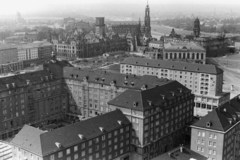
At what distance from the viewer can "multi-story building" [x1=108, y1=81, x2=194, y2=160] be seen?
80938 mm

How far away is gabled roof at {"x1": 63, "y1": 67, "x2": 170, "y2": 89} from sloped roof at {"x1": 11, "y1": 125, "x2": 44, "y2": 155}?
40.4 meters

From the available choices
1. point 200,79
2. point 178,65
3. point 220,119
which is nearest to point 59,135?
point 220,119

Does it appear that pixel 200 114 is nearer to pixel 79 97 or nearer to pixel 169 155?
pixel 79 97

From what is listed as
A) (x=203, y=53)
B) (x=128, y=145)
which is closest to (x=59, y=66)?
(x=128, y=145)

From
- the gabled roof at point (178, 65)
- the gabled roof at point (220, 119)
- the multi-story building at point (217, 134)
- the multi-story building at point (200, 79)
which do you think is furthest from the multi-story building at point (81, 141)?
the gabled roof at point (178, 65)

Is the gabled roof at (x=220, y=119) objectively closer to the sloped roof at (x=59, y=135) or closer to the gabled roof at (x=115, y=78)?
the sloped roof at (x=59, y=135)

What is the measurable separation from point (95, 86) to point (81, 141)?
132ft

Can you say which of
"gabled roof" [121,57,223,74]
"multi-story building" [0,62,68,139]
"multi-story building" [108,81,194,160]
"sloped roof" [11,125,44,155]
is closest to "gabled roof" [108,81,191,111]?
"multi-story building" [108,81,194,160]

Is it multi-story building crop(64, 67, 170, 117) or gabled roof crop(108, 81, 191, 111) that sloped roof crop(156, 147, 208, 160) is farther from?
multi-story building crop(64, 67, 170, 117)

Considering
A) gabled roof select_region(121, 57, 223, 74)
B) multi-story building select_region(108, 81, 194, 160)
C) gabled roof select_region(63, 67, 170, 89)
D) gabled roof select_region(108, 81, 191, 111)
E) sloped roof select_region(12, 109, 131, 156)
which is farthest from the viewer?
gabled roof select_region(121, 57, 223, 74)

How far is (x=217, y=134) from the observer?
246 feet

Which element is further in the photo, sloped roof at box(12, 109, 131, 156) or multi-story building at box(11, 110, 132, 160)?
multi-story building at box(11, 110, 132, 160)

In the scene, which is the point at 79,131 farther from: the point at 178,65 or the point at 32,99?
the point at 178,65

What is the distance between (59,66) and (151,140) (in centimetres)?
5008
